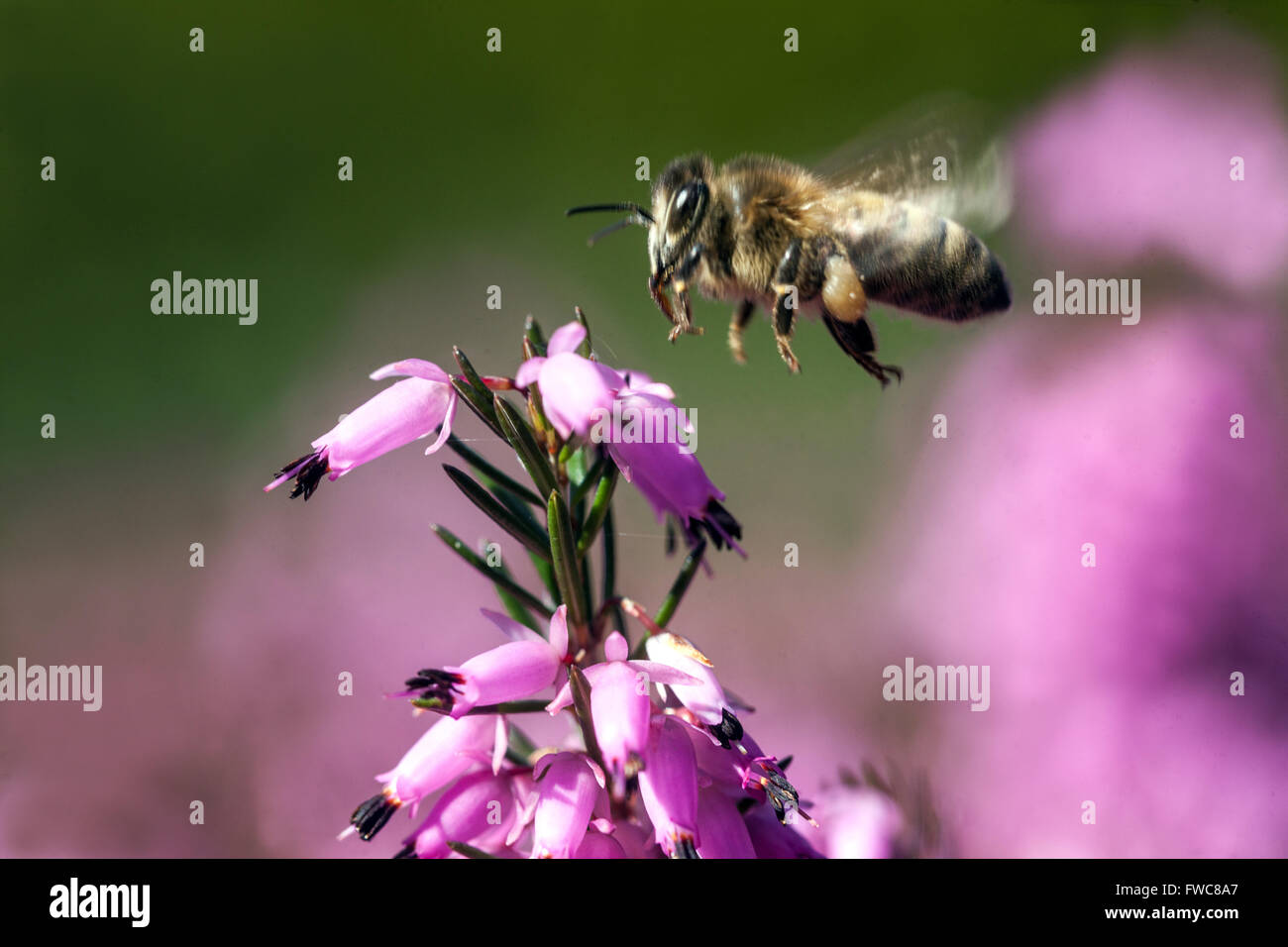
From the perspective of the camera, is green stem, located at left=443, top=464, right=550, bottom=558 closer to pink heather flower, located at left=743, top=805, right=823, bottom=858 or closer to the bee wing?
pink heather flower, located at left=743, top=805, right=823, bottom=858

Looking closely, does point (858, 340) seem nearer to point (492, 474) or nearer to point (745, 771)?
point (492, 474)

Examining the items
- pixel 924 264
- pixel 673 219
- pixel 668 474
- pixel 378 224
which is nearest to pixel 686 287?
pixel 673 219

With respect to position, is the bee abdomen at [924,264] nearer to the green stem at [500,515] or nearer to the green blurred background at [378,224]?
the green stem at [500,515]

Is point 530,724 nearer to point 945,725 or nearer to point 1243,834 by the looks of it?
point 945,725

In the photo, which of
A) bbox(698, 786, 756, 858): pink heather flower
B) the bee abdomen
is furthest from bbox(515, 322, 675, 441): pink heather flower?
the bee abdomen

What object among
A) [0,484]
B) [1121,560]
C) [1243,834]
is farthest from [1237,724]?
[0,484]
